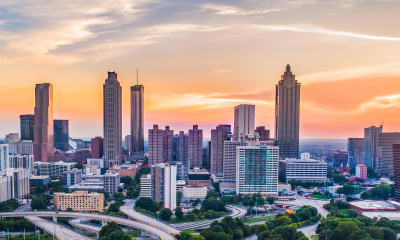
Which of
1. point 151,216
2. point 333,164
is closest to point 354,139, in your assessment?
point 333,164

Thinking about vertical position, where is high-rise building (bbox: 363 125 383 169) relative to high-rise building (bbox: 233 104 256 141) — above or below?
below

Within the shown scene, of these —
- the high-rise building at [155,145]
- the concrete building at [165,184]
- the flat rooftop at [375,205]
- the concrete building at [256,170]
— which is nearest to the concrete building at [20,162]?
the high-rise building at [155,145]

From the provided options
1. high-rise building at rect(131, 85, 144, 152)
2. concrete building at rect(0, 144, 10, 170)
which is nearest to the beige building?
concrete building at rect(0, 144, 10, 170)

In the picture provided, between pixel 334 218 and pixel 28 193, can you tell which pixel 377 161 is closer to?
pixel 334 218

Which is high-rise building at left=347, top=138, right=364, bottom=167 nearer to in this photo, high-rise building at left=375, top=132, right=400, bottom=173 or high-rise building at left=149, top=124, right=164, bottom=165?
high-rise building at left=375, top=132, right=400, bottom=173

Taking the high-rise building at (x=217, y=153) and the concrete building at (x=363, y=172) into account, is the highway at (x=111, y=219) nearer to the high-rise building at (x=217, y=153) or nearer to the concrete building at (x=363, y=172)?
the high-rise building at (x=217, y=153)

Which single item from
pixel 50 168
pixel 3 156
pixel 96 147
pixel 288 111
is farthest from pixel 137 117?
pixel 3 156
